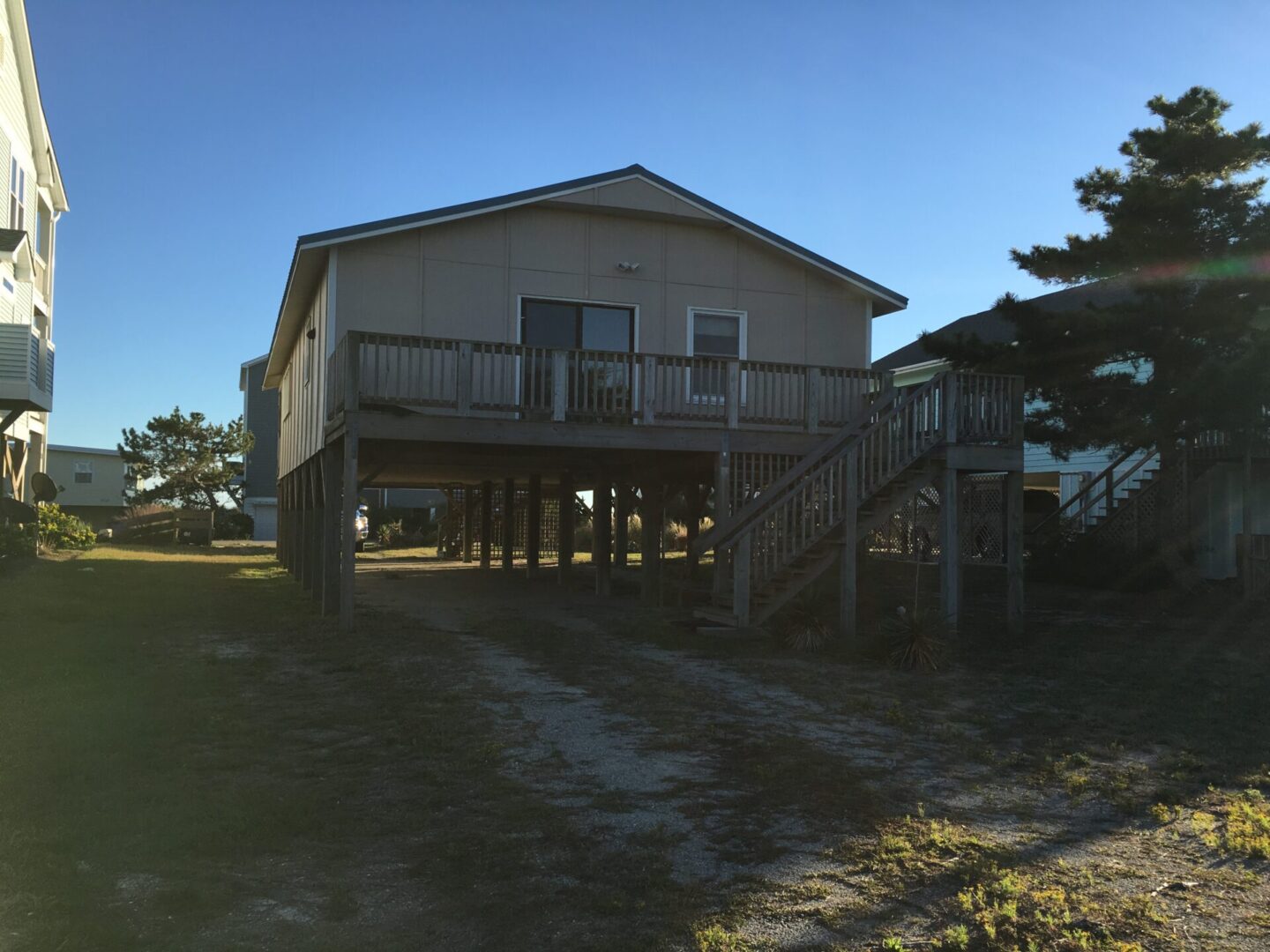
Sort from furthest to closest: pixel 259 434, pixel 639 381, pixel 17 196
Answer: pixel 259 434
pixel 17 196
pixel 639 381

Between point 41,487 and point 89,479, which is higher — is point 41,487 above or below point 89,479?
below

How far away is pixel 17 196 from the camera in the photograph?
21.2 meters

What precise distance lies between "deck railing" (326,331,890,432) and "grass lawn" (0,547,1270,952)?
3.15 meters

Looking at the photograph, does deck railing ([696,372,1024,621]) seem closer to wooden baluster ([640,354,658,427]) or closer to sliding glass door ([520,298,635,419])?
wooden baluster ([640,354,658,427])

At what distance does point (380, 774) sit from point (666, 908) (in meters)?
2.42

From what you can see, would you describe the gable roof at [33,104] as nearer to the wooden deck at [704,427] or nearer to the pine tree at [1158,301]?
the wooden deck at [704,427]

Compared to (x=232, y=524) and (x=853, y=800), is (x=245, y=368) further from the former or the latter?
(x=853, y=800)

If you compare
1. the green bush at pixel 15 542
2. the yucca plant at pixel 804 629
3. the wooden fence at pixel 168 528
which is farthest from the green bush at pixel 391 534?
the yucca plant at pixel 804 629

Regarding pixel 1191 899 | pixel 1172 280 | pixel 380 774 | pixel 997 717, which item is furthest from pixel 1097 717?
pixel 1172 280

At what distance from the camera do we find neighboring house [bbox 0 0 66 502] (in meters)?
18.1

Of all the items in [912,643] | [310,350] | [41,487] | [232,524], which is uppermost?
[310,350]

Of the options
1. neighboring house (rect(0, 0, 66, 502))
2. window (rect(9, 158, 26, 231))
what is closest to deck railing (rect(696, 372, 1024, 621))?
neighboring house (rect(0, 0, 66, 502))

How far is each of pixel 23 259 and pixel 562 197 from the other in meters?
12.4

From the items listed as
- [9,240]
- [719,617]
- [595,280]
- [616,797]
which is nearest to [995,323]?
[595,280]
